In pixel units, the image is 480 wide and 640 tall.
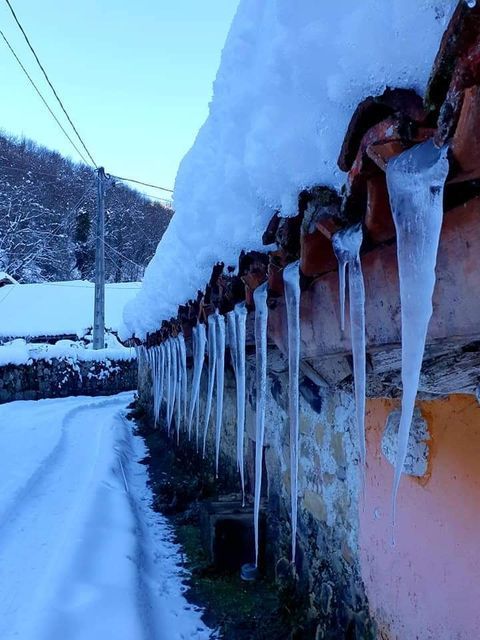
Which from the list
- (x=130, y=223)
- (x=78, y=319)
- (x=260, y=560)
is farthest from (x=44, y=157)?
(x=260, y=560)

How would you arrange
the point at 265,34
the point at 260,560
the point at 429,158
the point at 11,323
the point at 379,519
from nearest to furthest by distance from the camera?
the point at 429,158, the point at 265,34, the point at 379,519, the point at 260,560, the point at 11,323

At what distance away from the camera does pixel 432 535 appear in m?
1.46

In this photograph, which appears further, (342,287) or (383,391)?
(383,391)

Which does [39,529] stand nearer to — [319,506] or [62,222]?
[319,506]

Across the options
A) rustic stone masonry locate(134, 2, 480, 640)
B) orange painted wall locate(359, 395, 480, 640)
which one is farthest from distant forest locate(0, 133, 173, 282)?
orange painted wall locate(359, 395, 480, 640)

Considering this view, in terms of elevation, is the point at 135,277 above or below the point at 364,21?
above

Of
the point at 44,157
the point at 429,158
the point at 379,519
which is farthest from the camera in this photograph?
the point at 44,157

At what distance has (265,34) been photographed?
131cm

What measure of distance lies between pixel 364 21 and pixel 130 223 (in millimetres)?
27953

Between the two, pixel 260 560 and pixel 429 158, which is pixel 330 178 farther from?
pixel 260 560

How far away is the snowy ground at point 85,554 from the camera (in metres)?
2.43

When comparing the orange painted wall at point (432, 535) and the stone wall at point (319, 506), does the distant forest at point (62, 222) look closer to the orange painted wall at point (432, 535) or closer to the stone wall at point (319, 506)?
the stone wall at point (319, 506)

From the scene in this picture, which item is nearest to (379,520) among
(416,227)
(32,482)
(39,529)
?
(416,227)

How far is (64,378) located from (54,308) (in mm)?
7081
